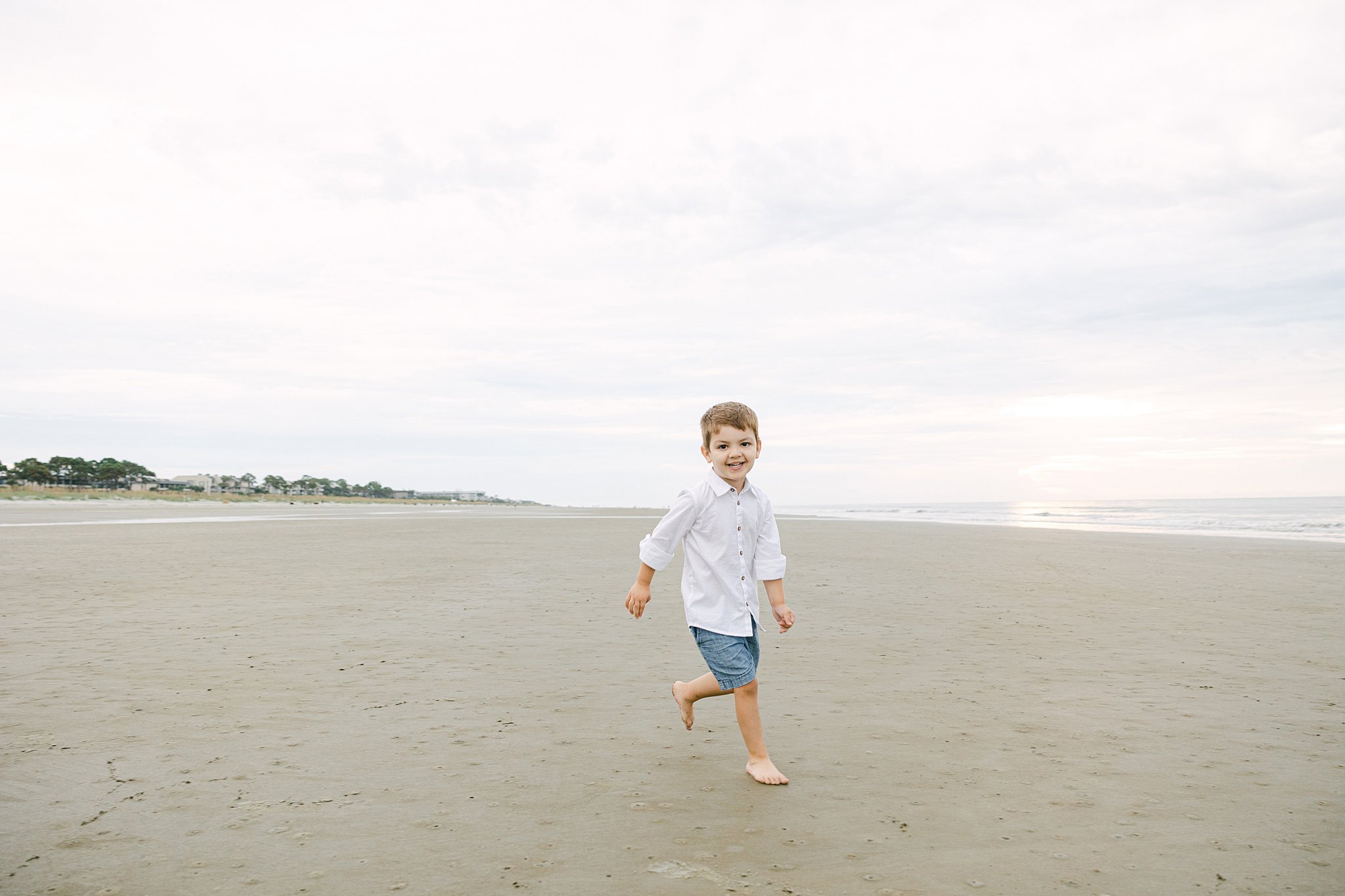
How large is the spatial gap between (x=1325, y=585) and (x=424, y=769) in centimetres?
1261

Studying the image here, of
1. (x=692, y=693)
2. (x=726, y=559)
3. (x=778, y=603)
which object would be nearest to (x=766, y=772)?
(x=692, y=693)

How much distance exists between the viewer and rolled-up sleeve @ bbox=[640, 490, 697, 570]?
13.6 feet

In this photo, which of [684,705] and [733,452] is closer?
[733,452]

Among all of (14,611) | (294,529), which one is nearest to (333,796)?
(14,611)

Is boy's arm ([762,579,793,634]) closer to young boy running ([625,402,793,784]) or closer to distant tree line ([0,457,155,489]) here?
young boy running ([625,402,793,784])

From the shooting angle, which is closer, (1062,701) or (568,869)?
(568,869)

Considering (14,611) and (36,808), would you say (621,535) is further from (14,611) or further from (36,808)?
(36,808)

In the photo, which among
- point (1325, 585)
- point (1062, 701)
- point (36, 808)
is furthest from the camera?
point (1325, 585)

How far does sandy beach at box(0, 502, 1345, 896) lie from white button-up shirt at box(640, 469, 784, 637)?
759mm

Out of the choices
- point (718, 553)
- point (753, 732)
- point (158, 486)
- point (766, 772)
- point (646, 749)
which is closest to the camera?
point (766, 772)

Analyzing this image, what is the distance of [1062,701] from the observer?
5.28 metres

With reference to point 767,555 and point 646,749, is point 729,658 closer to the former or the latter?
point 767,555

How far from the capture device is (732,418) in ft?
13.9

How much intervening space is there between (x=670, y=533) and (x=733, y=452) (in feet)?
1.74
